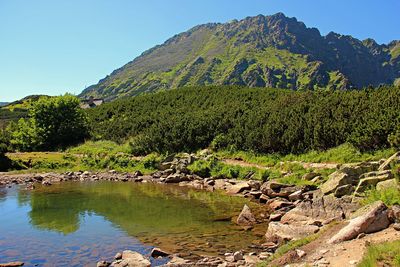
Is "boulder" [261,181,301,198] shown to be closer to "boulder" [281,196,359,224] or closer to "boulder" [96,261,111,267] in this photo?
"boulder" [281,196,359,224]

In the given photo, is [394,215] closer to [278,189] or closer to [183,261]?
[183,261]

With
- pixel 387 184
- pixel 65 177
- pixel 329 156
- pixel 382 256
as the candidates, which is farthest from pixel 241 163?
pixel 382 256

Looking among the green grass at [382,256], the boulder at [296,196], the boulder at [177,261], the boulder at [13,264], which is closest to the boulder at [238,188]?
the boulder at [296,196]

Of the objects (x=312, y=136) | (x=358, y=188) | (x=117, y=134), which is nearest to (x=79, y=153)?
(x=117, y=134)

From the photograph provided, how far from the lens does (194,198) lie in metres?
29.0

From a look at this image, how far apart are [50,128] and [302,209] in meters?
47.2

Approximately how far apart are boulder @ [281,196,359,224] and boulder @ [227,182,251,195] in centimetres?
981

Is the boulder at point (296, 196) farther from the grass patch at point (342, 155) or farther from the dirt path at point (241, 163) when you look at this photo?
the dirt path at point (241, 163)

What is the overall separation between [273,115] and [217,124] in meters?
8.01

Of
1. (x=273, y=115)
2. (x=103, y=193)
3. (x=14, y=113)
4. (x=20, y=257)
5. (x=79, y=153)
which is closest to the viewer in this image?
(x=20, y=257)

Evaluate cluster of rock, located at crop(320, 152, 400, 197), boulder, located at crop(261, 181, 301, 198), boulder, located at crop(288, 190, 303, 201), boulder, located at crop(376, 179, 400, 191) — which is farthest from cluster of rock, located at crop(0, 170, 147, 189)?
boulder, located at crop(376, 179, 400, 191)

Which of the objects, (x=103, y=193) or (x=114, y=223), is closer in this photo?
(x=114, y=223)

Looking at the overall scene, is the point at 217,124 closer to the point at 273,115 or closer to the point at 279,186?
the point at 273,115

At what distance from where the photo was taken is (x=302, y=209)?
64.1 feet
